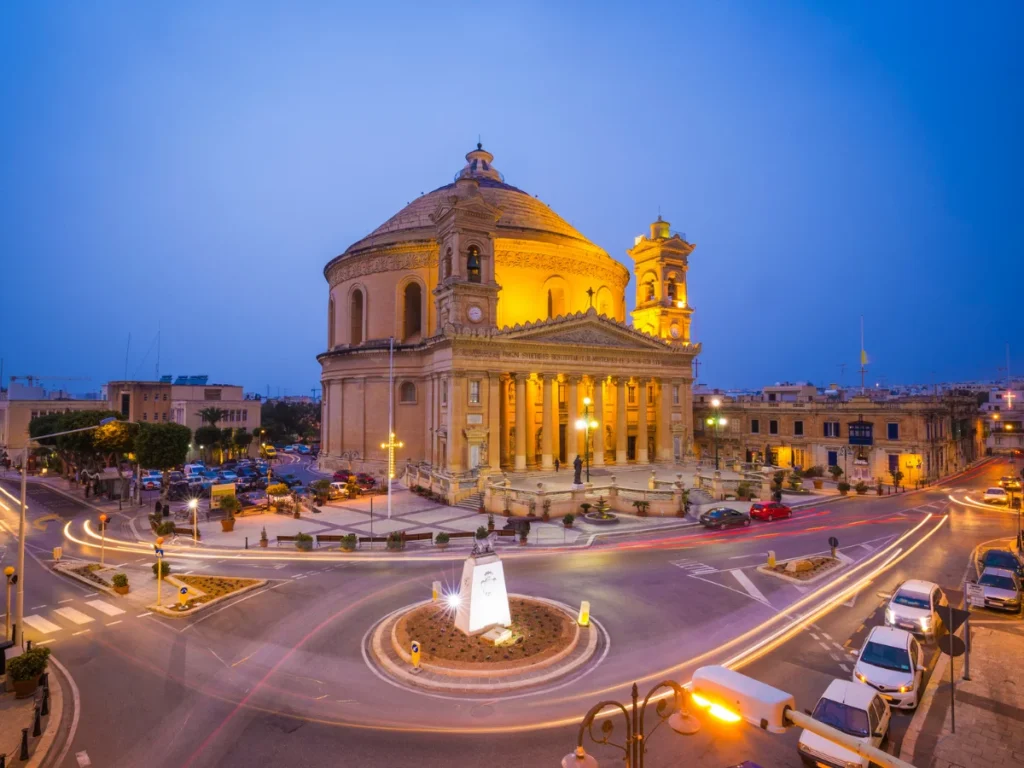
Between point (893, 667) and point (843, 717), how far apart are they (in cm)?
341

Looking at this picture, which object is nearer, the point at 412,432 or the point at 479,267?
the point at 479,267

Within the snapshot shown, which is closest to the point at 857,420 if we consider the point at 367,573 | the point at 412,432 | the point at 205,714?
the point at 412,432

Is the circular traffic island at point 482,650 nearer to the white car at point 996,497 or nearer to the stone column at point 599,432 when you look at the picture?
the stone column at point 599,432

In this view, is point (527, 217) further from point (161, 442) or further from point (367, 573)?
point (367, 573)

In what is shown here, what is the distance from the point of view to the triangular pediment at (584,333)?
41.3m

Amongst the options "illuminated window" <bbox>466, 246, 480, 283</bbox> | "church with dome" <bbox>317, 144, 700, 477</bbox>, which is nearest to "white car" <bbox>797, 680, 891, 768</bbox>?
"church with dome" <bbox>317, 144, 700, 477</bbox>

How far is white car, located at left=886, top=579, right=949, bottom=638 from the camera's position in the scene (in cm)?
1591

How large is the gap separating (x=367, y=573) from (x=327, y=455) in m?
35.6

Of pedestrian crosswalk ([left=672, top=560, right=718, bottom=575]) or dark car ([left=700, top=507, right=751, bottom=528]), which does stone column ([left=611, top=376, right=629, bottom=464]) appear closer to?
dark car ([left=700, top=507, right=751, bottom=528])

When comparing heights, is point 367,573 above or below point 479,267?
below

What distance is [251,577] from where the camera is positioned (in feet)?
72.7

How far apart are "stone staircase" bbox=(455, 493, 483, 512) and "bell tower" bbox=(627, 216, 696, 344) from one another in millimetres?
25875

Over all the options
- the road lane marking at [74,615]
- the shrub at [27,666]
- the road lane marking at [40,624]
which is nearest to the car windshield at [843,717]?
the shrub at [27,666]

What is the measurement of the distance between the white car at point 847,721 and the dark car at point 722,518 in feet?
63.2
